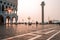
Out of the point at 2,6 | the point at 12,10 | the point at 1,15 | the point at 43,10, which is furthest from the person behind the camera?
the point at 43,10

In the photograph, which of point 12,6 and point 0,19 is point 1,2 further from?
point 12,6

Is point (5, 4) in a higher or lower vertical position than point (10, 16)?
higher

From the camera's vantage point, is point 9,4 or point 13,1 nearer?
point 9,4

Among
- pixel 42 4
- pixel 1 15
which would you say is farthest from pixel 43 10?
pixel 1 15

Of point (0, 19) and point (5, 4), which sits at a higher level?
point (5, 4)

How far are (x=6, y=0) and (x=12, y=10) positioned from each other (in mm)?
8171

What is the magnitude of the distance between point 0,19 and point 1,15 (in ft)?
11.1

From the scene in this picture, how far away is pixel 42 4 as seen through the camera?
15550cm

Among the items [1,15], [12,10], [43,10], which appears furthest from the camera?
[43,10]

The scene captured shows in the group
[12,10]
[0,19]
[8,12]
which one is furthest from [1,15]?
[12,10]

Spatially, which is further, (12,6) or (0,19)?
(12,6)

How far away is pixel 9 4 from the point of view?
85.9 m

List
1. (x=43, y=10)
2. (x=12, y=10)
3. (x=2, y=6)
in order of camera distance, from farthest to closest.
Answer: (x=43, y=10)
(x=12, y=10)
(x=2, y=6)

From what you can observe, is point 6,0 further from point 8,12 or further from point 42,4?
point 42,4
